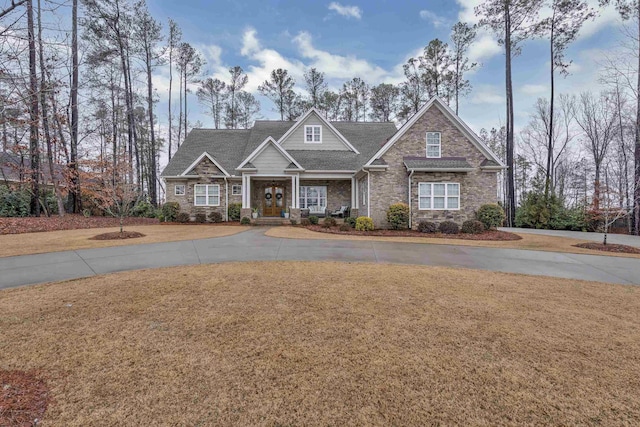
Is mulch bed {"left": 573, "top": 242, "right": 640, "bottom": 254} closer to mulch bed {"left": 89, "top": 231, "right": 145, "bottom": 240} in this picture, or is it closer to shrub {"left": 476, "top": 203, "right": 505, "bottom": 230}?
shrub {"left": 476, "top": 203, "right": 505, "bottom": 230}

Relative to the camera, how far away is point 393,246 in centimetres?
1053

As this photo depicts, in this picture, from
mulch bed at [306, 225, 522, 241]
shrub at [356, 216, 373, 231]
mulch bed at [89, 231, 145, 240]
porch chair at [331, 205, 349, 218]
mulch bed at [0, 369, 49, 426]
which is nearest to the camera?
mulch bed at [0, 369, 49, 426]

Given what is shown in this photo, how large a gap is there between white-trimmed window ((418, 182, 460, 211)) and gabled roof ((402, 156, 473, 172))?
845 mm

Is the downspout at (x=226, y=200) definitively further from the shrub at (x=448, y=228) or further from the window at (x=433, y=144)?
the shrub at (x=448, y=228)

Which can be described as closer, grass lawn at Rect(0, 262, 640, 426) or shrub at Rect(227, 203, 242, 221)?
grass lawn at Rect(0, 262, 640, 426)

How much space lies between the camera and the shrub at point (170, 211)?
18.1 metres

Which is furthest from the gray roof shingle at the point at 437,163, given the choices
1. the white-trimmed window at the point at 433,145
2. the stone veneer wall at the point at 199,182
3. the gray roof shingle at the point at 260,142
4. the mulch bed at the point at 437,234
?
the stone veneer wall at the point at 199,182

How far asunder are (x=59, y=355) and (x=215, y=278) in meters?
3.02

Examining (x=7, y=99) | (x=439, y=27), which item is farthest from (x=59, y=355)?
(x=439, y=27)

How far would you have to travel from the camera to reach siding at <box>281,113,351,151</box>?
21172mm

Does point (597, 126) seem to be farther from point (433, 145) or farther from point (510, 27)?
point (433, 145)

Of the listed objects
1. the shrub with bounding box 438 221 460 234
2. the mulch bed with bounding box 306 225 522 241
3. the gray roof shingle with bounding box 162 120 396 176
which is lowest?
the mulch bed with bounding box 306 225 522 241

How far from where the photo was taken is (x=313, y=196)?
2059cm

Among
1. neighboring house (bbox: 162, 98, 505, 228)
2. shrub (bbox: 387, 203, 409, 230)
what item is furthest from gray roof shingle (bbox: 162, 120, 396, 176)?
shrub (bbox: 387, 203, 409, 230)
